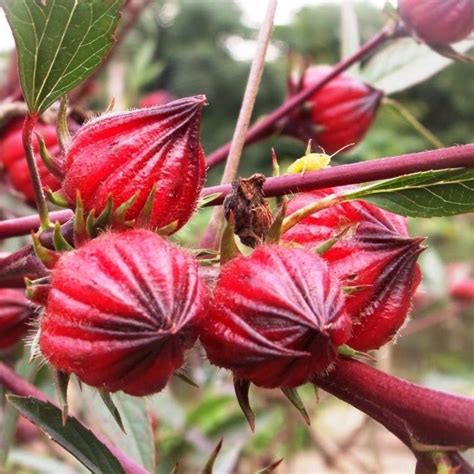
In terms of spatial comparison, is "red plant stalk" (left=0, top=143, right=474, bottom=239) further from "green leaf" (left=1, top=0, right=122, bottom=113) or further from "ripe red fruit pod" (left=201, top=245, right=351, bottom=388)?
"green leaf" (left=1, top=0, right=122, bottom=113)

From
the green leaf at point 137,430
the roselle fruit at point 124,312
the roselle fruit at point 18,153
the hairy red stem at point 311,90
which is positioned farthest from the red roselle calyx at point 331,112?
the roselle fruit at point 124,312

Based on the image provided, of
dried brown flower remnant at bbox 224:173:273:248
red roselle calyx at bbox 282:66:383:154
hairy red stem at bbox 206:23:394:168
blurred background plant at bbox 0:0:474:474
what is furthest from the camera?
blurred background plant at bbox 0:0:474:474

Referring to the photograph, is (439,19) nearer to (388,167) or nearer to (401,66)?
(401,66)

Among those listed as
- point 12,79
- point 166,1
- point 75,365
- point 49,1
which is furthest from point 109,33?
point 166,1

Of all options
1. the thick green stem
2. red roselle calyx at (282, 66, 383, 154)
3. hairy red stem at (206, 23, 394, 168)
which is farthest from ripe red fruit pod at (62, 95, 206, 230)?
red roselle calyx at (282, 66, 383, 154)

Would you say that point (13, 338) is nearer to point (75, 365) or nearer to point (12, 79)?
point (75, 365)
